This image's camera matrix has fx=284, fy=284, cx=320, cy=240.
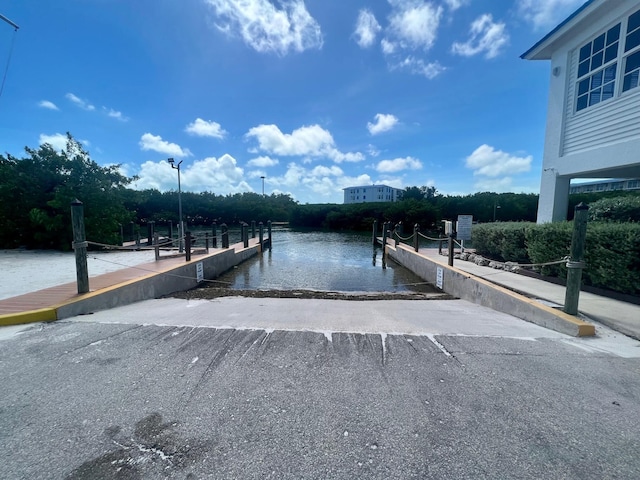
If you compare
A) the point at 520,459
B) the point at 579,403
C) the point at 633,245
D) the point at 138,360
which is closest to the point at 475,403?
the point at 520,459

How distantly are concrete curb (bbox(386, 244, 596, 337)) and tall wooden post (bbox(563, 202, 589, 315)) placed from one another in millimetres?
210

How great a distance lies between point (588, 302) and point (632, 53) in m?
7.01

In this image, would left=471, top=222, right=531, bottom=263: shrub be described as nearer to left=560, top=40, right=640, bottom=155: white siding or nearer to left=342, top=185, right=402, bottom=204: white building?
left=560, top=40, right=640, bottom=155: white siding

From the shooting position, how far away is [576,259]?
382 centimetres

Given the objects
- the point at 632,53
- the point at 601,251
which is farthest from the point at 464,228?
the point at 632,53

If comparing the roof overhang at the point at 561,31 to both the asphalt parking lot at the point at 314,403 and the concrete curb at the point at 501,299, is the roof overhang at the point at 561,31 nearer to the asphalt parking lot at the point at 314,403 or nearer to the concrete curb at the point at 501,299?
the concrete curb at the point at 501,299

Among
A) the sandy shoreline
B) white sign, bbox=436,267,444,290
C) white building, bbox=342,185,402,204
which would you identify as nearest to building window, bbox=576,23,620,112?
white sign, bbox=436,267,444,290

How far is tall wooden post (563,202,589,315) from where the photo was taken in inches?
150

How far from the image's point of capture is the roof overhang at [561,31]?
7.56m

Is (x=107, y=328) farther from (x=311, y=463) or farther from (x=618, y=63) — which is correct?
(x=618, y=63)

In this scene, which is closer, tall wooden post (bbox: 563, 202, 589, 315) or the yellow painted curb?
the yellow painted curb

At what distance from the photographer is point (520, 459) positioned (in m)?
1.62

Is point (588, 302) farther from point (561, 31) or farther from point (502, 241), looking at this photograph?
point (561, 31)

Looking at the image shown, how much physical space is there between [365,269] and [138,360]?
455 inches
